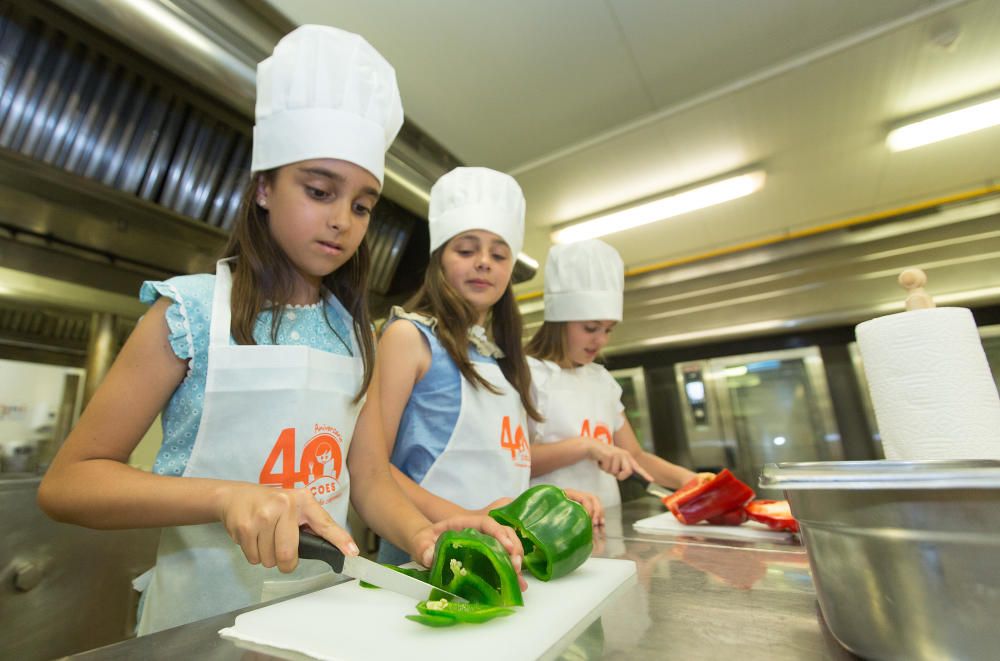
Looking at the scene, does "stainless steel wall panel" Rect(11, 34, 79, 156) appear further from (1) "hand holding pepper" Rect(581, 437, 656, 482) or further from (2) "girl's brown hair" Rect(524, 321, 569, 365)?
(1) "hand holding pepper" Rect(581, 437, 656, 482)

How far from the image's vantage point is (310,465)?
709mm

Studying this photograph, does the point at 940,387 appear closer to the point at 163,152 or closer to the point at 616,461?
the point at 616,461

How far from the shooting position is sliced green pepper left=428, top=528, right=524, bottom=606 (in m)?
0.48

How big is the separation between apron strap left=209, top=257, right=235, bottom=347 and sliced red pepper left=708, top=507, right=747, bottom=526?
1.00 meters

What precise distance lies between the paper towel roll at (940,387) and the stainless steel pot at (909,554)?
252 mm

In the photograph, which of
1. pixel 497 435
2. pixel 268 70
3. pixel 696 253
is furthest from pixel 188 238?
pixel 696 253

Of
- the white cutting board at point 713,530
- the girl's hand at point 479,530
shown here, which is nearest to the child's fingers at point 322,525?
the girl's hand at point 479,530

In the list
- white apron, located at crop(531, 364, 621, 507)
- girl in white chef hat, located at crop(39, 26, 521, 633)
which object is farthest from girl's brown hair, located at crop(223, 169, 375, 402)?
white apron, located at crop(531, 364, 621, 507)

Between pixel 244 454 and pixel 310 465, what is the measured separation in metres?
0.09

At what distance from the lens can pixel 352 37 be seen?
0.87 meters

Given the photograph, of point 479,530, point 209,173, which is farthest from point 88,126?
point 479,530

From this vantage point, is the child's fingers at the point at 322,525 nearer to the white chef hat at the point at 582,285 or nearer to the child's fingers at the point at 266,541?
the child's fingers at the point at 266,541

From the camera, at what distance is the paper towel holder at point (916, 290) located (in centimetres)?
58

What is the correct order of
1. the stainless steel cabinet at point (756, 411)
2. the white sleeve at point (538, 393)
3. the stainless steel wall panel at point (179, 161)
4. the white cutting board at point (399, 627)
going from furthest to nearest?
the stainless steel cabinet at point (756, 411)
the white sleeve at point (538, 393)
the stainless steel wall panel at point (179, 161)
the white cutting board at point (399, 627)
